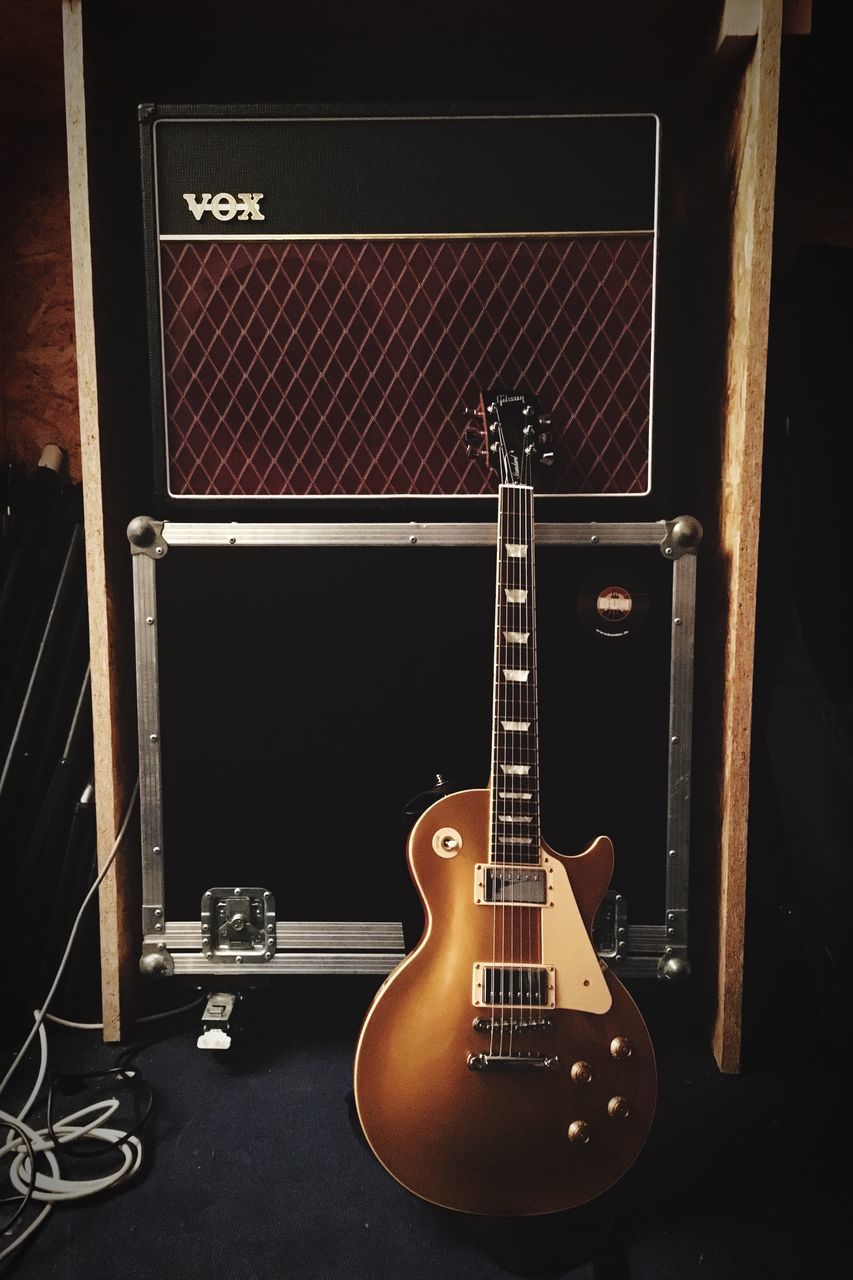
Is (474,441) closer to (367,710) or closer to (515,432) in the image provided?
(515,432)

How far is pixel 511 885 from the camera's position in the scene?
872 millimetres

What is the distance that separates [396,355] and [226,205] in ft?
0.96

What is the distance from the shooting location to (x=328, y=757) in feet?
3.51

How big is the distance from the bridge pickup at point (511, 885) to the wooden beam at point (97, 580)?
0.56m

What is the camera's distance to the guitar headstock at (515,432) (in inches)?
38.0

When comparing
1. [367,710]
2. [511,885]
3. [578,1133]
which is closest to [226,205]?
[367,710]

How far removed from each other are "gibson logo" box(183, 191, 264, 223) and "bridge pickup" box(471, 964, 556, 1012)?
980 millimetres

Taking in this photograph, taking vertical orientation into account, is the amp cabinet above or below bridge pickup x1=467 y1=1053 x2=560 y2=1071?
above

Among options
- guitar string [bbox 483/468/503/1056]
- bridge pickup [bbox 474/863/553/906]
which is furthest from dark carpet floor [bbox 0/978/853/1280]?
bridge pickup [bbox 474/863/553/906]

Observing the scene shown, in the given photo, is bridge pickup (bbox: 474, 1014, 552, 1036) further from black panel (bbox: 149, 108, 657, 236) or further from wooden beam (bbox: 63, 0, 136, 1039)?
black panel (bbox: 149, 108, 657, 236)

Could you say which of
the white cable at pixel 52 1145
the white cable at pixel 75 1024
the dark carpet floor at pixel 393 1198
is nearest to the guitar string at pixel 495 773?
the dark carpet floor at pixel 393 1198

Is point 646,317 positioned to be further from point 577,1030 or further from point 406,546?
point 577,1030

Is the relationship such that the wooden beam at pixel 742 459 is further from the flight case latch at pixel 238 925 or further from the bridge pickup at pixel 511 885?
the flight case latch at pixel 238 925

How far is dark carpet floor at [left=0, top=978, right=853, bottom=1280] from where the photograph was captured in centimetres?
79
